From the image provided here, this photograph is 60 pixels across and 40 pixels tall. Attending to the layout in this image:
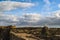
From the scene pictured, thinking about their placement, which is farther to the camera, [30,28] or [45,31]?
[30,28]

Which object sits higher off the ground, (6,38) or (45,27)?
(45,27)

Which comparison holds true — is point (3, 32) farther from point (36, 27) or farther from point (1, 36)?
point (36, 27)

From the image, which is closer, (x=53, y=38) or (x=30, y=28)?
(x=53, y=38)

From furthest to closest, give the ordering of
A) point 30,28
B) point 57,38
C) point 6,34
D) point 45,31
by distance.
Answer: point 30,28
point 6,34
point 45,31
point 57,38

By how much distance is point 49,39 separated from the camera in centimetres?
1709

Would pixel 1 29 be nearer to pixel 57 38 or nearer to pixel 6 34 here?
pixel 6 34

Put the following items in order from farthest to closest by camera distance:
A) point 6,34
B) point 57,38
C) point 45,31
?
point 6,34 < point 45,31 < point 57,38

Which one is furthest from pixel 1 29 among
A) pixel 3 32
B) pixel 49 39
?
pixel 49 39

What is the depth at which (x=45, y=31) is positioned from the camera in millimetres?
26344

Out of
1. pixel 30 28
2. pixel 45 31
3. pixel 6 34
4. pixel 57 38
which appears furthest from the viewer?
pixel 30 28

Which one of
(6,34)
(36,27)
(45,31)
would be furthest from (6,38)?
(36,27)

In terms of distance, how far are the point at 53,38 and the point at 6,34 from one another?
13.2m

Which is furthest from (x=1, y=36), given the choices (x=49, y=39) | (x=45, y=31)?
(x=49, y=39)

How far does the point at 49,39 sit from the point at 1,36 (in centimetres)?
1349
